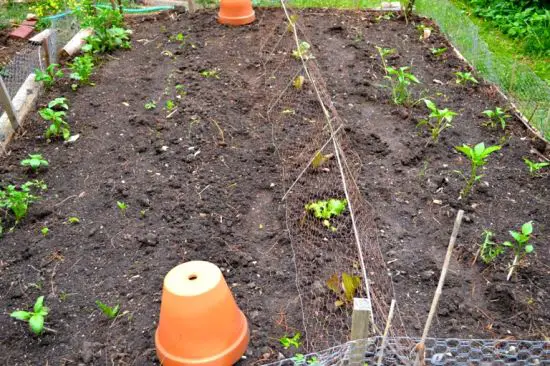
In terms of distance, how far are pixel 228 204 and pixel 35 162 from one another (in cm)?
137

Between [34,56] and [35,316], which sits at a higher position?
[34,56]

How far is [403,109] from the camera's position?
4383 mm

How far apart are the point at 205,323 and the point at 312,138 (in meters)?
2.05

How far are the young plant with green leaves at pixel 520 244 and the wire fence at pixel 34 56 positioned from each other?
12.9 feet

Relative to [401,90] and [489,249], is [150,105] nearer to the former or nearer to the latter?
[401,90]

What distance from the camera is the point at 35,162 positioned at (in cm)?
359

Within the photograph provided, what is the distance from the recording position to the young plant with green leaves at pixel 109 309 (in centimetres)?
262

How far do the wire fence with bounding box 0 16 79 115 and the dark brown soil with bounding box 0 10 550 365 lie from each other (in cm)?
41

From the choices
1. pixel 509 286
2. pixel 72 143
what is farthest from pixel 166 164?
pixel 509 286

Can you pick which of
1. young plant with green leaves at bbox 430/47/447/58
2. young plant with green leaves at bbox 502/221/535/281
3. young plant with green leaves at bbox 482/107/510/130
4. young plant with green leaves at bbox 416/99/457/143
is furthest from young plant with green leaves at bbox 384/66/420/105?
young plant with green leaves at bbox 502/221/535/281

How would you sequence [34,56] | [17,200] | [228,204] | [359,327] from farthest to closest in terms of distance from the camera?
[34,56] → [228,204] → [17,200] → [359,327]

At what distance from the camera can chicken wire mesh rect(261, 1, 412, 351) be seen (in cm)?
266

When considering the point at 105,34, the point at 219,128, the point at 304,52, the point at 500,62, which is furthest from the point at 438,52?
the point at 105,34

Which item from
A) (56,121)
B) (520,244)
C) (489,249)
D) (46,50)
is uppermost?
(46,50)
